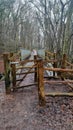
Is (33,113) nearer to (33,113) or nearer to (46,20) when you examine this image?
(33,113)

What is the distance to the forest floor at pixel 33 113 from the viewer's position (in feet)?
14.1

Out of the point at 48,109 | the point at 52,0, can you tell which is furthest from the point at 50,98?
the point at 52,0

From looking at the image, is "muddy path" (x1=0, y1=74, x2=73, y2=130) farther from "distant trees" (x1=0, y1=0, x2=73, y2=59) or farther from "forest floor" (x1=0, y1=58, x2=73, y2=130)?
"distant trees" (x1=0, y1=0, x2=73, y2=59)

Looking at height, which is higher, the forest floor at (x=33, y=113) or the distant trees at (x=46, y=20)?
the distant trees at (x=46, y=20)

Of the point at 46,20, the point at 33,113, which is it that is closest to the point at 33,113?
the point at 33,113

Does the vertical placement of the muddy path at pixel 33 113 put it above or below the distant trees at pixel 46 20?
below

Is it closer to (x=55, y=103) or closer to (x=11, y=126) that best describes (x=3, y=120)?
(x=11, y=126)

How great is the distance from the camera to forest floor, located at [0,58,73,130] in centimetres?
430

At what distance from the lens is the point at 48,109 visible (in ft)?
16.6

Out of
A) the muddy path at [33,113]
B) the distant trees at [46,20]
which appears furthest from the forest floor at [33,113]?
the distant trees at [46,20]

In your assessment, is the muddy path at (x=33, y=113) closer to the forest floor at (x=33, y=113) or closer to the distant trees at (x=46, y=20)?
the forest floor at (x=33, y=113)

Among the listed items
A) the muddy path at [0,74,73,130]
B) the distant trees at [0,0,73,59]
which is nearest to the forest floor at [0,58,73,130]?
the muddy path at [0,74,73,130]

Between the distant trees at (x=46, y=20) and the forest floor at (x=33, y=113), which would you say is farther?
the distant trees at (x=46, y=20)

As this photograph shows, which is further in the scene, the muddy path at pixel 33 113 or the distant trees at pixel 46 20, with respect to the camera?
the distant trees at pixel 46 20
